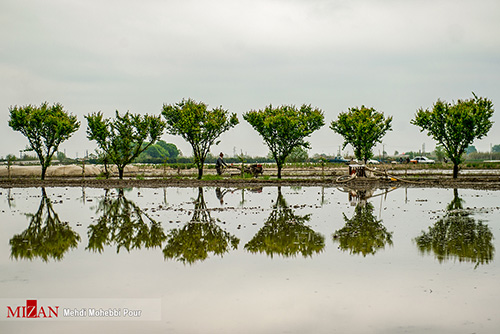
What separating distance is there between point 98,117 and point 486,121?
37137 mm

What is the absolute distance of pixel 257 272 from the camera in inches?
A: 424

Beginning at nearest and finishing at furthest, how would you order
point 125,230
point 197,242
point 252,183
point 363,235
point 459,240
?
point 459,240
point 197,242
point 363,235
point 125,230
point 252,183

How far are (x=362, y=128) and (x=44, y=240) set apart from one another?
40190 millimetres

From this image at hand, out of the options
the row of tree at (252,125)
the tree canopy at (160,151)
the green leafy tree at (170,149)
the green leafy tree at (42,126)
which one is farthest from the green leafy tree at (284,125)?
the green leafy tree at (170,149)

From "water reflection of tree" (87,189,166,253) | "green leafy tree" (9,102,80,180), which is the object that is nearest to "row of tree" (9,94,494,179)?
"green leafy tree" (9,102,80,180)

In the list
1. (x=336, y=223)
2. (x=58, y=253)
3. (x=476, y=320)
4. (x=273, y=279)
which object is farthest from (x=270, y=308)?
(x=336, y=223)

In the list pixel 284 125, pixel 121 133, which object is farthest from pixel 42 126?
pixel 284 125

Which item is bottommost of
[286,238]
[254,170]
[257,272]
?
[257,272]

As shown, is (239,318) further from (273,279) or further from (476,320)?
(476,320)

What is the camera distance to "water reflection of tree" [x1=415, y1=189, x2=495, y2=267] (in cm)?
1216

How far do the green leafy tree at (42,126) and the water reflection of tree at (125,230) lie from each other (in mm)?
29348

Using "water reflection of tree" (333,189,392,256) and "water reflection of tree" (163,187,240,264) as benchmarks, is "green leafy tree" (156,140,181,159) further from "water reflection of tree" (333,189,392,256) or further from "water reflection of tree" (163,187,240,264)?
"water reflection of tree" (163,187,240,264)

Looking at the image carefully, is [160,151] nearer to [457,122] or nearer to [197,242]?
[457,122]

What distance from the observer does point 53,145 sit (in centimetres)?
5112
